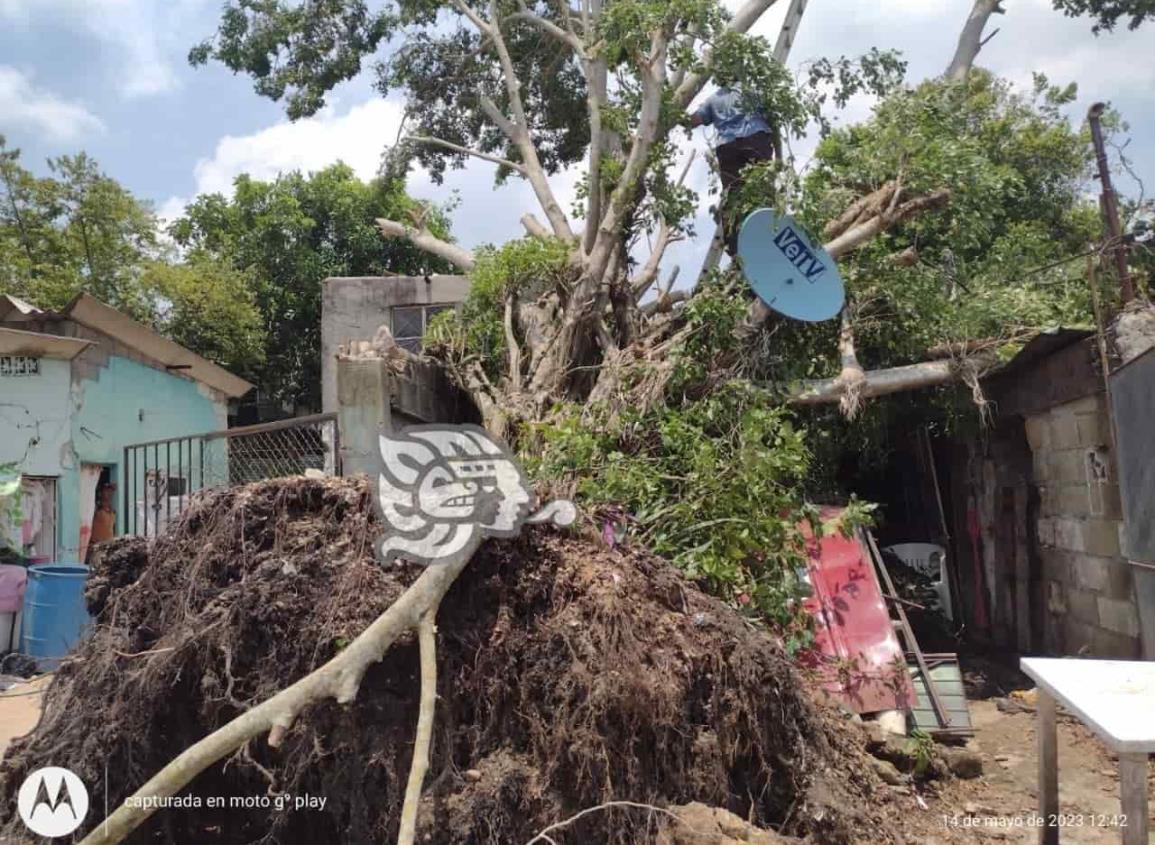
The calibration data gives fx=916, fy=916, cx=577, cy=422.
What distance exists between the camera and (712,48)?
7832 millimetres

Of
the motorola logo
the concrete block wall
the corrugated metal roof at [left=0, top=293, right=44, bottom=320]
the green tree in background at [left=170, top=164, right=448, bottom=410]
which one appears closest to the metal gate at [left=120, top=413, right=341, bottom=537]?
the motorola logo

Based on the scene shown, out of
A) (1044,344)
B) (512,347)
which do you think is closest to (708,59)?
(512,347)

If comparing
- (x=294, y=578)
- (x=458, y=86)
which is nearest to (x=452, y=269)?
(x=458, y=86)

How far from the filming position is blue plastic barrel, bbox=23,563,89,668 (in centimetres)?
758

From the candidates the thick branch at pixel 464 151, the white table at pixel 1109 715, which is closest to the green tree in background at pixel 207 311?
the thick branch at pixel 464 151

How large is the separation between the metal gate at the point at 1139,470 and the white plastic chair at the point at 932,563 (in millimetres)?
2782

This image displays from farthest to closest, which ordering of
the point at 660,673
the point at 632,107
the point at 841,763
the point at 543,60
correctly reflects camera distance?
the point at 543,60 < the point at 632,107 < the point at 841,763 < the point at 660,673

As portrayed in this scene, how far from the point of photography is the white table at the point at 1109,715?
8.04 ft

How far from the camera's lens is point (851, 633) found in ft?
19.1

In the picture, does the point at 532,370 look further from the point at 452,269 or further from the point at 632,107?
the point at 452,269

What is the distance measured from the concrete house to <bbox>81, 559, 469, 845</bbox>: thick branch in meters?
6.40

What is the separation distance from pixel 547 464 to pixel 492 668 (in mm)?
2220

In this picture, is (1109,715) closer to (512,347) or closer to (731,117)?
(512,347)

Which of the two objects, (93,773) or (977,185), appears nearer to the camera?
(93,773)
